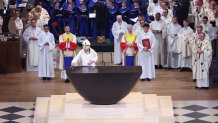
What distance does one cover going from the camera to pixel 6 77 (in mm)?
22812

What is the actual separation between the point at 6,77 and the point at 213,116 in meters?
7.41

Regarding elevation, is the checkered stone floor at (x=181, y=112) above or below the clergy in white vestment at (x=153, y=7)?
below

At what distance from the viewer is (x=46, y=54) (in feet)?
74.2

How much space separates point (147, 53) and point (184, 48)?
1544mm

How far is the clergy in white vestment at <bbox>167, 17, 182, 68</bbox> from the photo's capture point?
23.9 metres

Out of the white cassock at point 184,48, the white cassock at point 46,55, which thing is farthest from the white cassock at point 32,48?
the white cassock at point 184,48

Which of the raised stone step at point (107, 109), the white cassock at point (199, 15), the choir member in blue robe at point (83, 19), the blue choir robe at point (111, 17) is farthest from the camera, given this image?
the choir member in blue robe at point (83, 19)

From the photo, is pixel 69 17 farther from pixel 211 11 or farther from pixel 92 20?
pixel 211 11

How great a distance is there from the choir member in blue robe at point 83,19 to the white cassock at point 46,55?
4381 mm

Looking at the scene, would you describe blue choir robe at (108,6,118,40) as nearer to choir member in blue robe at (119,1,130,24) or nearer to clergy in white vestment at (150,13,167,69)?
choir member in blue robe at (119,1,130,24)

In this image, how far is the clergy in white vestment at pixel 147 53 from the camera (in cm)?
2222

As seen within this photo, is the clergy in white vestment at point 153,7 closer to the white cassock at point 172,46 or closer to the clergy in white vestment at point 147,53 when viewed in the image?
the white cassock at point 172,46

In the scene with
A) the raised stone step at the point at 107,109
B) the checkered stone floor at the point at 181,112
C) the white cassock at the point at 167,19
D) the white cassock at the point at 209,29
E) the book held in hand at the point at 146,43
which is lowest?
the checkered stone floor at the point at 181,112

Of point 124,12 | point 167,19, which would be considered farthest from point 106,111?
point 124,12
